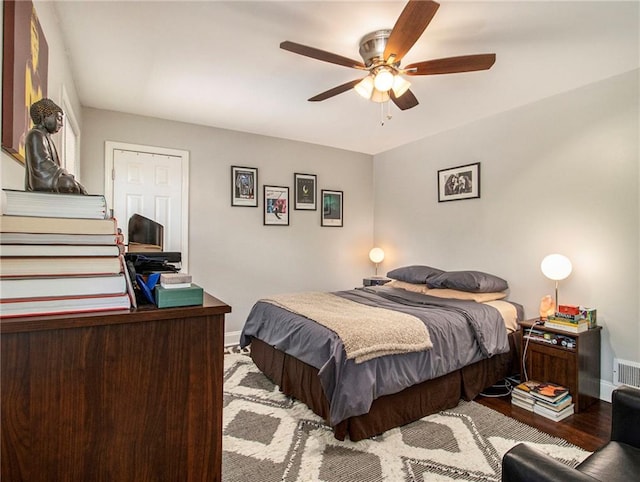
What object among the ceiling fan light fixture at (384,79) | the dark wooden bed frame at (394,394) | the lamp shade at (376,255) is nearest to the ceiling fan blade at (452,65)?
the ceiling fan light fixture at (384,79)

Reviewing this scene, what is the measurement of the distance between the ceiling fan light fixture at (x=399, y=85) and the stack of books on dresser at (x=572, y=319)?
2079 mm

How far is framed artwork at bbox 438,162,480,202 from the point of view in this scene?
3.76 metres

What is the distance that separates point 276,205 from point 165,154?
1.40 m

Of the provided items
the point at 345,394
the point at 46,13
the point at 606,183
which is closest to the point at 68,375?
the point at 345,394

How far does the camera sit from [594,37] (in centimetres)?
218

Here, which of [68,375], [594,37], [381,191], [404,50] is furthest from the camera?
[381,191]

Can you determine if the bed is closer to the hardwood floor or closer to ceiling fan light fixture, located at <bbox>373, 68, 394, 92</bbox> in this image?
the hardwood floor

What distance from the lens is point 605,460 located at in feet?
4.25

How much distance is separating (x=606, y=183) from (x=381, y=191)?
8.92ft

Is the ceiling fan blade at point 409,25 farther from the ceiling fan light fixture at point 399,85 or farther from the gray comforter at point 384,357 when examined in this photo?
the gray comforter at point 384,357

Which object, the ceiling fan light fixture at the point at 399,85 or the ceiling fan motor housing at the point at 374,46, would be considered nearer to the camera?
the ceiling fan motor housing at the point at 374,46

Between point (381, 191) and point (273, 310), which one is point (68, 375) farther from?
point (381, 191)

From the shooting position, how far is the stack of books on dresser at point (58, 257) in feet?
2.29

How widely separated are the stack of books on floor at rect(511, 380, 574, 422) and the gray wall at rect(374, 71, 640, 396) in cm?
58
